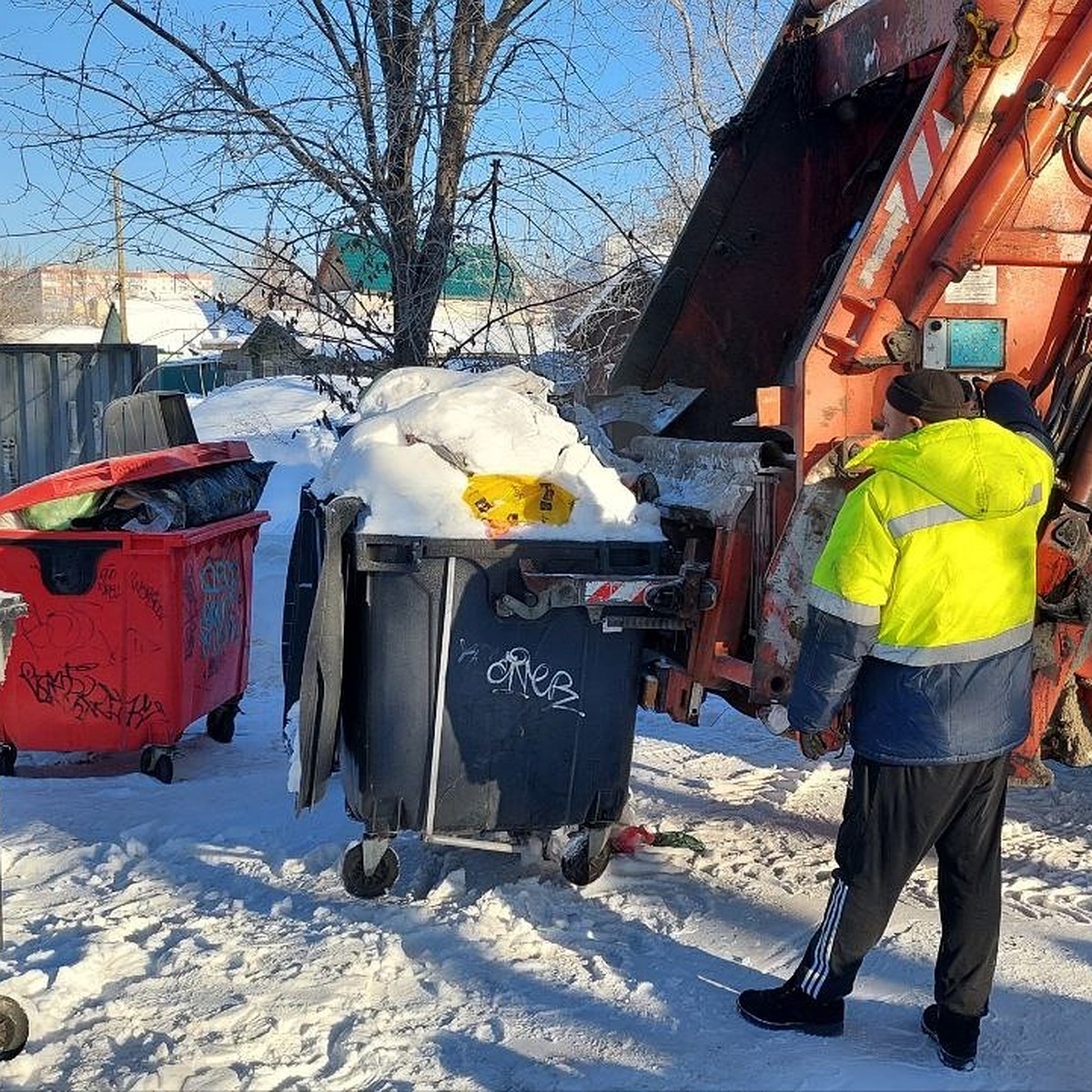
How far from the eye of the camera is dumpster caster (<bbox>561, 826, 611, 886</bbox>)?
3.90m

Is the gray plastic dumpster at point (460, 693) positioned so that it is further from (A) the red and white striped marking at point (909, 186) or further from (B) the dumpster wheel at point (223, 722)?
(B) the dumpster wheel at point (223, 722)

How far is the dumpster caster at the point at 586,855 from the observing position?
12.8ft

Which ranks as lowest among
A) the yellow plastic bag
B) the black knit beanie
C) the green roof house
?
the yellow plastic bag

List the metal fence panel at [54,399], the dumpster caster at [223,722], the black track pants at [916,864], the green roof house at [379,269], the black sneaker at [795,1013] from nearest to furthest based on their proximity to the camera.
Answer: the black track pants at [916,864] → the black sneaker at [795,1013] → the dumpster caster at [223,722] → the green roof house at [379,269] → the metal fence panel at [54,399]

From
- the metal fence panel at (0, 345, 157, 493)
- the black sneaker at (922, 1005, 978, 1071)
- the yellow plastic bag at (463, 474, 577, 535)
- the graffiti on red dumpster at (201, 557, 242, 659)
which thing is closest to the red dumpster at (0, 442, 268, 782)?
the graffiti on red dumpster at (201, 557, 242, 659)

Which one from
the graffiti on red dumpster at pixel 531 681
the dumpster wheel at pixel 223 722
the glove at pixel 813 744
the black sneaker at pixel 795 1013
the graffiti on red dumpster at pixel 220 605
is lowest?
the dumpster wheel at pixel 223 722

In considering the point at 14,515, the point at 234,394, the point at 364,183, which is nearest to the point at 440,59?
the point at 364,183

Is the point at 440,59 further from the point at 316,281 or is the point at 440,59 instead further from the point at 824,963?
the point at 824,963

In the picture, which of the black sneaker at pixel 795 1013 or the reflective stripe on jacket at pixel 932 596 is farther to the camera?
the black sneaker at pixel 795 1013

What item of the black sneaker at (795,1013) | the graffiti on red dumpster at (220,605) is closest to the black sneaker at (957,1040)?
the black sneaker at (795,1013)

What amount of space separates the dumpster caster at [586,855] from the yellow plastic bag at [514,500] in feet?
3.20

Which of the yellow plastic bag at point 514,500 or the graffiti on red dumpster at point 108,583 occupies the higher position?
the yellow plastic bag at point 514,500

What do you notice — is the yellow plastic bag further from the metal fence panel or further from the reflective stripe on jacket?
the metal fence panel

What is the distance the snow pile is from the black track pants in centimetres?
118
